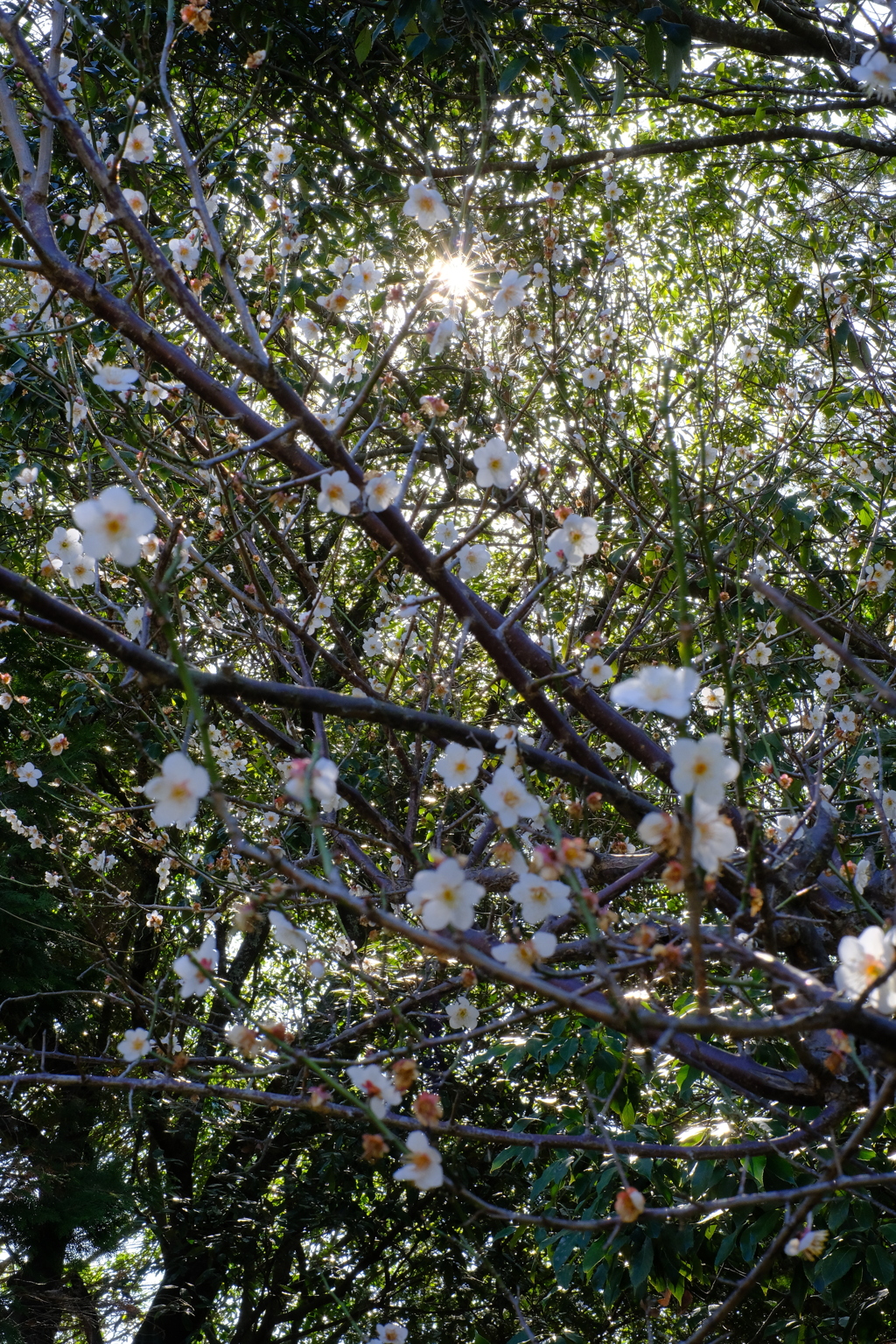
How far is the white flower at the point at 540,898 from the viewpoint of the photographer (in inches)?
42.9

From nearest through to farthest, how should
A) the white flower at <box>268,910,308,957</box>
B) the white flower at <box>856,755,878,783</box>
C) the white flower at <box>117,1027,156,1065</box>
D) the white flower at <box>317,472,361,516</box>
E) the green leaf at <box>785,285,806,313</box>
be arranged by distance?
the white flower at <box>268,910,308,957</box>
the white flower at <box>317,472,361,516</box>
the white flower at <box>117,1027,156,1065</box>
the white flower at <box>856,755,878,783</box>
the green leaf at <box>785,285,806,313</box>

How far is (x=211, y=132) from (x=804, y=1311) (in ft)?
16.1

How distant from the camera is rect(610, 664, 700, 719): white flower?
0.84 m

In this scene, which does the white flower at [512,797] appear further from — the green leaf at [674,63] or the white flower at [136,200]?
the green leaf at [674,63]

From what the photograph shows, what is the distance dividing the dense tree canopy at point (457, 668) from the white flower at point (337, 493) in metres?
0.01

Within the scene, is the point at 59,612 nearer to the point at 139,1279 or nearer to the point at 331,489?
the point at 331,489

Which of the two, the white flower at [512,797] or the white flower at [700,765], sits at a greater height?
the white flower at [512,797]

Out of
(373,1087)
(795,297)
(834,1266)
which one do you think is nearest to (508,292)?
(373,1087)

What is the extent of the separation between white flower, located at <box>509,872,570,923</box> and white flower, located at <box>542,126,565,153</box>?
2.71m

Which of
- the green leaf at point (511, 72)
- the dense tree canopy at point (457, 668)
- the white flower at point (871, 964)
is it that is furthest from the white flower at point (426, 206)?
the white flower at point (871, 964)

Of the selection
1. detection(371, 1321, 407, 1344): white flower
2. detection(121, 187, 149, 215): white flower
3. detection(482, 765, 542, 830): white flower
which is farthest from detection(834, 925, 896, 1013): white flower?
detection(121, 187, 149, 215): white flower

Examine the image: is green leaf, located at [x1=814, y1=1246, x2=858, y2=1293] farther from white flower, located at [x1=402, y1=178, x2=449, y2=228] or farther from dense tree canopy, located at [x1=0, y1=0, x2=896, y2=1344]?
white flower, located at [x1=402, y1=178, x2=449, y2=228]

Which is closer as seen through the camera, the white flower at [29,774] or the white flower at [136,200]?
the white flower at [136,200]

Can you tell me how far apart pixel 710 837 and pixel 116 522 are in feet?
2.44
